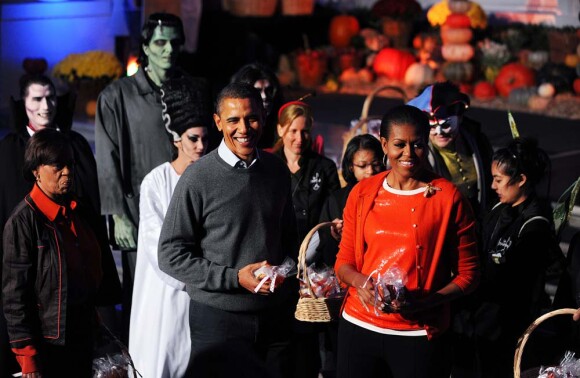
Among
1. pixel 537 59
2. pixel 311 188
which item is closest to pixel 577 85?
pixel 537 59

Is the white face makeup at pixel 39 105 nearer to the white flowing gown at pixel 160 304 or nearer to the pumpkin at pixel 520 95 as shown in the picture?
the white flowing gown at pixel 160 304

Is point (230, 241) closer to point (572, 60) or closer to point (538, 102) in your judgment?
point (538, 102)

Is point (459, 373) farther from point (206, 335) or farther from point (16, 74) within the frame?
point (16, 74)

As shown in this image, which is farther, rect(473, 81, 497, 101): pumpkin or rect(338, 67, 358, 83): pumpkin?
rect(338, 67, 358, 83): pumpkin

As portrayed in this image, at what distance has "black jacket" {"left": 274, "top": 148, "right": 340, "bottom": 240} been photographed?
633 centimetres

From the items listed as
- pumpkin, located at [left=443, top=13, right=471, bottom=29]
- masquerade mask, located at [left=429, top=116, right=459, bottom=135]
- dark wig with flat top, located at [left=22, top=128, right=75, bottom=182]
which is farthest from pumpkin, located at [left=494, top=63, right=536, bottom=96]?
dark wig with flat top, located at [left=22, top=128, right=75, bottom=182]

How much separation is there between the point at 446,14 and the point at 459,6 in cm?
40

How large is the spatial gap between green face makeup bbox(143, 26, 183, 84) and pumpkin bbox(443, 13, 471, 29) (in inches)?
355

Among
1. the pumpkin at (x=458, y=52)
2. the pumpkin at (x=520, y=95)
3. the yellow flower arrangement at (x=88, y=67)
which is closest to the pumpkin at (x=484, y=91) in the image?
the pumpkin at (x=520, y=95)

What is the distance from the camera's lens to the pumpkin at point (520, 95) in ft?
44.0

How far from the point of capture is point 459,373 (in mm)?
6047

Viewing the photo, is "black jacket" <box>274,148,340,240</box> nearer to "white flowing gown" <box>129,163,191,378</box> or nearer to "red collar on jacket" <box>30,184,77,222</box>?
"white flowing gown" <box>129,163,191,378</box>

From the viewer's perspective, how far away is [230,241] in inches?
178

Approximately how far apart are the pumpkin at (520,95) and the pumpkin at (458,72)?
0.99m
